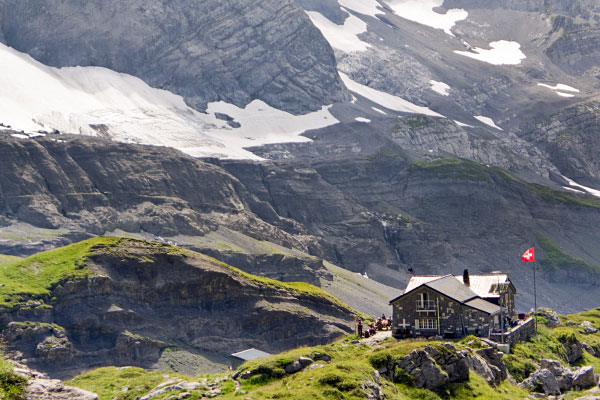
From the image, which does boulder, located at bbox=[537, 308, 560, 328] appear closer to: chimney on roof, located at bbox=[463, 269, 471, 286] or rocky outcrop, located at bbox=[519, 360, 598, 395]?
chimney on roof, located at bbox=[463, 269, 471, 286]

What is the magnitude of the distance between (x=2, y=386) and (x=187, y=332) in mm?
74952

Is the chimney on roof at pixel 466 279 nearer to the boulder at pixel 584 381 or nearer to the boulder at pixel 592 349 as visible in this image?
→ the boulder at pixel 592 349

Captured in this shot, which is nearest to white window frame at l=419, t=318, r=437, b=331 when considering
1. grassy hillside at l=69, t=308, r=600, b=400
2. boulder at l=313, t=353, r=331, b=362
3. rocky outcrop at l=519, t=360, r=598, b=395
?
grassy hillside at l=69, t=308, r=600, b=400

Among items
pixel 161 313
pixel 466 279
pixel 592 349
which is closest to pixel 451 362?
pixel 466 279

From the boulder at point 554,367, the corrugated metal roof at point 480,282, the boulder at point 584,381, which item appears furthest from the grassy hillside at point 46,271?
the boulder at point 584,381

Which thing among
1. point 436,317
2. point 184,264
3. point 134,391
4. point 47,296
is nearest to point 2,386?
point 134,391

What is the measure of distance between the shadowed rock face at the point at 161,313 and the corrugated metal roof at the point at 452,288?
44392 millimetres

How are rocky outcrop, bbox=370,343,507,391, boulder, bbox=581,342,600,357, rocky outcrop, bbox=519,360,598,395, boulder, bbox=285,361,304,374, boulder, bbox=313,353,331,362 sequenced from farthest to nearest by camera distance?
boulder, bbox=581,342,600,357 → rocky outcrop, bbox=519,360,598,395 → boulder, bbox=313,353,331,362 → rocky outcrop, bbox=370,343,507,391 → boulder, bbox=285,361,304,374

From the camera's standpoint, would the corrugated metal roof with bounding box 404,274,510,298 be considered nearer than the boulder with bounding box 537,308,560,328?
Yes

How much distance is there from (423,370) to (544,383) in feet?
39.2

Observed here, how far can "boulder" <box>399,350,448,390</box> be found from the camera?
54.3 metres

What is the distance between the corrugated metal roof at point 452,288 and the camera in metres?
73.4

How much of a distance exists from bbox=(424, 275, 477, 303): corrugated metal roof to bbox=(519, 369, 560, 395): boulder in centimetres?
1103

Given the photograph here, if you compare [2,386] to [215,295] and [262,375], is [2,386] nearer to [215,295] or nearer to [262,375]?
[262,375]
